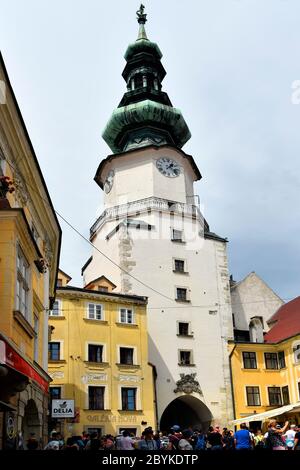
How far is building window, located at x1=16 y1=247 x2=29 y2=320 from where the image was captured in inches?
583

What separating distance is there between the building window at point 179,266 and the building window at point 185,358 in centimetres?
609

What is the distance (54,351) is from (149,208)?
15.4 meters

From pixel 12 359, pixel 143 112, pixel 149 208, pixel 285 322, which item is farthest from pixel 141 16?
pixel 12 359

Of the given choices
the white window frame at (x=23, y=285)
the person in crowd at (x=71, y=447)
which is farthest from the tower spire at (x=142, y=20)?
the person in crowd at (x=71, y=447)

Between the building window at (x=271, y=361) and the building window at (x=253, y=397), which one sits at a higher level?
the building window at (x=271, y=361)

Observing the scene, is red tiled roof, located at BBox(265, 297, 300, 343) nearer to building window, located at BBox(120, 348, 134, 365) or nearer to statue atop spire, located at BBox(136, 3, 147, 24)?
building window, located at BBox(120, 348, 134, 365)

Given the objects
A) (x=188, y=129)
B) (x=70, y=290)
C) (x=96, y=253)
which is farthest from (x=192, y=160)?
(x=70, y=290)

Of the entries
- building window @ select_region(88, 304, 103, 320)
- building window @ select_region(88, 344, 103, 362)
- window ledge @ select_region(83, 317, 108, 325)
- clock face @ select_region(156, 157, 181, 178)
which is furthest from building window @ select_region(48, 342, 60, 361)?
clock face @ select_region(156, 157, 181, 178)

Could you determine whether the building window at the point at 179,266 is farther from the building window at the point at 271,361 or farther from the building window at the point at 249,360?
the building window at the point at 271,361

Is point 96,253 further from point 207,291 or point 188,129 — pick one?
point 188,129

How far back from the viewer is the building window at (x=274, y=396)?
136 feet
